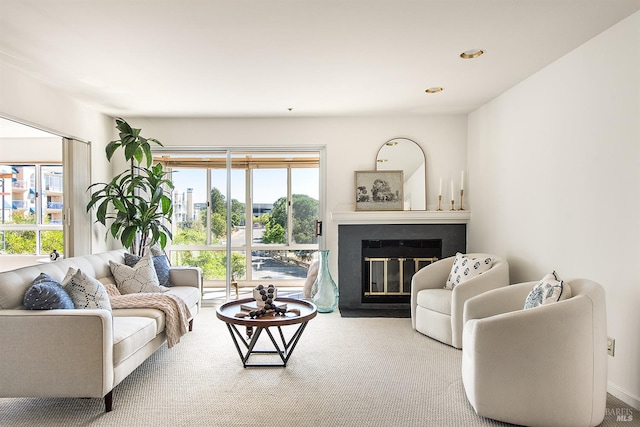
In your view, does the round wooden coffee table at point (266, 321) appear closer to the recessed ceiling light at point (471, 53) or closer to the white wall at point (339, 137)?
the white wall at point (339, 137)

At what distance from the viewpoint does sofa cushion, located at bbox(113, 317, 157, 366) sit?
2.76 m

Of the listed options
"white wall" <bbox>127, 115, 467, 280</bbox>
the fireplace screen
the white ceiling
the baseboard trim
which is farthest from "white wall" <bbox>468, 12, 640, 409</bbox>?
the fireplace screen

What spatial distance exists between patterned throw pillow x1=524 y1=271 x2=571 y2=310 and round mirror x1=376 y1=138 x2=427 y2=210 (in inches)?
105

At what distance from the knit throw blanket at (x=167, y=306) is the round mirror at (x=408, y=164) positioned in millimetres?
2987

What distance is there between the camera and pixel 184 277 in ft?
15.3

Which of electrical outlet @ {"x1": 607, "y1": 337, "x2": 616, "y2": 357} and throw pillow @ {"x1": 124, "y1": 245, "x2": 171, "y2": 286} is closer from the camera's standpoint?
electrical outlet @ {"x1": 607, "y1": 337, "x2": 616, "y2": 357}

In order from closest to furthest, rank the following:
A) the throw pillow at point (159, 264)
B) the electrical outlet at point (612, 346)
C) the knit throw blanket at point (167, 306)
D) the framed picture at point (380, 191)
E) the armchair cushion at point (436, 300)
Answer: the electrical outlet at point (612, 346), the knit throw blanket at point (167, 306), the armchair cushion at point (436, 300), the throw pillow at point (159, 264), the framed picture at point (380, 191)

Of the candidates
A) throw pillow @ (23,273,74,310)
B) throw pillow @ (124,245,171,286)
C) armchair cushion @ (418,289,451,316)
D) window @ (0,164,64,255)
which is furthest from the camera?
window @ (0,164,64,255)

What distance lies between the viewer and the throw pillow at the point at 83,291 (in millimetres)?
2949

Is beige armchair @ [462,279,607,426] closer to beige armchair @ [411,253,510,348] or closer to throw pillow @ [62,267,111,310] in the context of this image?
beige armchair @ [411,253,510,348]

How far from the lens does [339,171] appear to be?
5.58 meters

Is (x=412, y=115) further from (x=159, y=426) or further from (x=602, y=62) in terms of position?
(x=159, y=426)

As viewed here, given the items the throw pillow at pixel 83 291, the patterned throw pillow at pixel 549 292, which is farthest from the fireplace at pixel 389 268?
the throw pillow at pixel 83 291

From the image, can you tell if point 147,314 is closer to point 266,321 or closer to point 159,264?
point 266,321
